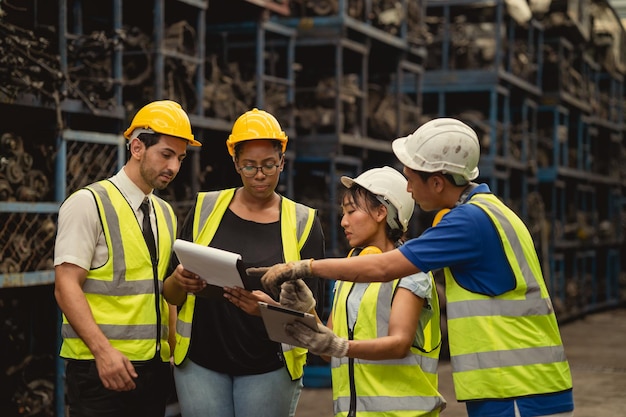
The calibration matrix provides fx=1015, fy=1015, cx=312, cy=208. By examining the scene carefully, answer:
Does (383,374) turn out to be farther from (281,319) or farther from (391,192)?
(391,192)

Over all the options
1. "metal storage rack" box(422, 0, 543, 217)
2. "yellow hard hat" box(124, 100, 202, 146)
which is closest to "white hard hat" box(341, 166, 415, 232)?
"yellow hard hat" box(124, 100, 202, 146)

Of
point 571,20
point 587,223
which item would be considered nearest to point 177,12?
point 571,20

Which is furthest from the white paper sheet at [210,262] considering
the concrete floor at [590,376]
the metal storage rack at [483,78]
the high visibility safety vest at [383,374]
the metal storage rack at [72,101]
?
the metal storage rack at [483,78]

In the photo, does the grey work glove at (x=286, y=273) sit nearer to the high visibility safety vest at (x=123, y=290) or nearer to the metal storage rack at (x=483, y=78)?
the high visibility safety vest at (x=123, y=290)

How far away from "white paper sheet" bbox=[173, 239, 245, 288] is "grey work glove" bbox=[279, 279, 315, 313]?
195 mm

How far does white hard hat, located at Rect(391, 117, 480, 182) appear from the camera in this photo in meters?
3.52

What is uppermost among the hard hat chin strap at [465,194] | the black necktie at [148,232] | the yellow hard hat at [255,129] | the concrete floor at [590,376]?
the yellow hard hat at [255,129]

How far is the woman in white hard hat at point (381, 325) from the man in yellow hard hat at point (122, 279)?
80 centimetres

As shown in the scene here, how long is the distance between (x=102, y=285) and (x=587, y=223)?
1666cm

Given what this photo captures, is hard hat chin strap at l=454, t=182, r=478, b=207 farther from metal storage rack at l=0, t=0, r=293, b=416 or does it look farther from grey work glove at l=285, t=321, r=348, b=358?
metal storage rack at l=0, t=0, r=293, b=416

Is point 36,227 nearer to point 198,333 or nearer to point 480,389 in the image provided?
point 198,333

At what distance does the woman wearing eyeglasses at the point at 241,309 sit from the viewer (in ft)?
13.5

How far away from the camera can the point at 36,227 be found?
649 cm

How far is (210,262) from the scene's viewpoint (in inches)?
147
